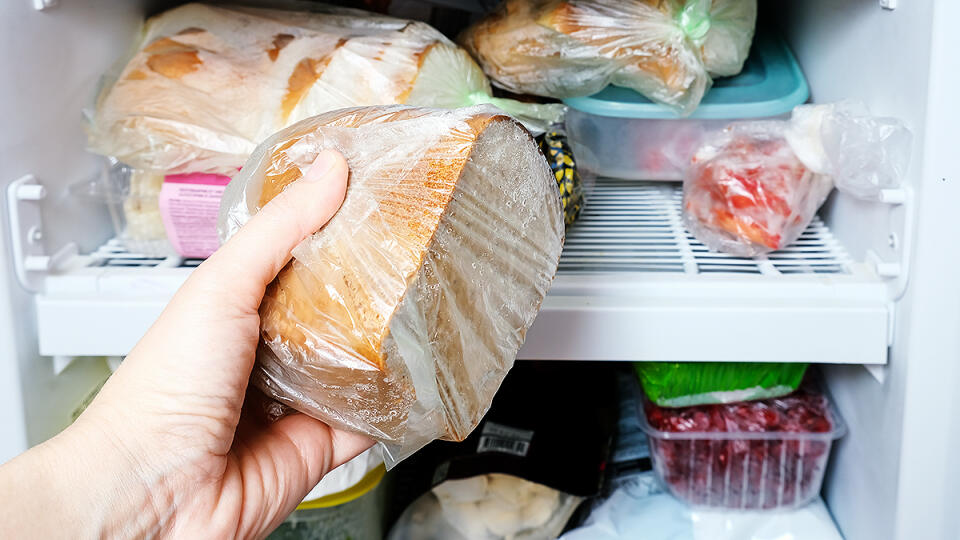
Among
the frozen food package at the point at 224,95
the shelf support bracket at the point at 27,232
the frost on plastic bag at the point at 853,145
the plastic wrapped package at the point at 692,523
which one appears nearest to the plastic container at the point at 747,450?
the plastic wrapped package at the point at 692,523

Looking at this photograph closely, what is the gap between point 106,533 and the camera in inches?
18.4

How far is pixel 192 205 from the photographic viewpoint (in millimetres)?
763

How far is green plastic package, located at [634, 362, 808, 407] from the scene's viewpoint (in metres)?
0.87

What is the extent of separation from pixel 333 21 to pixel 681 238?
0.41 meters

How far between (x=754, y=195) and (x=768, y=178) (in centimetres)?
2

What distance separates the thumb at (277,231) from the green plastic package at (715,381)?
49cm

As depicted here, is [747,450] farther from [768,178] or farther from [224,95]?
[224,95]

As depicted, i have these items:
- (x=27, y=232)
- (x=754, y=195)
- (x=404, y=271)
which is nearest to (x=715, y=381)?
(x=754, y=195)

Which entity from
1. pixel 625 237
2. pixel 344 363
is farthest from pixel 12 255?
pixel 625 237

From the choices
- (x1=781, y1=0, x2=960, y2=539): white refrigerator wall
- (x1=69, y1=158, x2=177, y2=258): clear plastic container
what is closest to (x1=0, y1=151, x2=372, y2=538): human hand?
(x1=69, y1=158, x2=177, y2=258): clear plastic container

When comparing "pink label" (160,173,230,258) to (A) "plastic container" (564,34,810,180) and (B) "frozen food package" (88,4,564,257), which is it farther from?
(A) "plastic container" (564,34,810,180)

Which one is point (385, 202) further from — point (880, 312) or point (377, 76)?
point (880, 312)

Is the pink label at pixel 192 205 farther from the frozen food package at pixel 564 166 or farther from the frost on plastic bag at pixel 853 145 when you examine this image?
the frost on plastic bag at pixel 853 145

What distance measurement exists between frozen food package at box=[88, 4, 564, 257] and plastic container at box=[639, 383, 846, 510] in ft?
1.15
